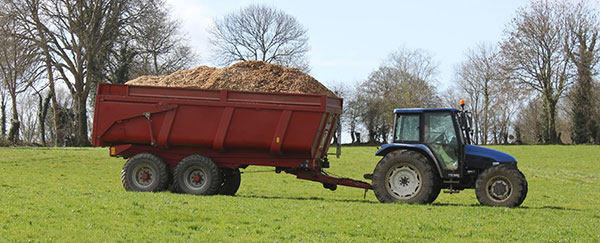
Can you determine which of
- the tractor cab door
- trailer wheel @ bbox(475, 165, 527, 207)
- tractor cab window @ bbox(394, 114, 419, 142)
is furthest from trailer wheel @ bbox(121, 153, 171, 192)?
trailer wheel @ bbox(475, 165, 527, 207)

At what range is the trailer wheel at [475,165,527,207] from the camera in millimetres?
12594

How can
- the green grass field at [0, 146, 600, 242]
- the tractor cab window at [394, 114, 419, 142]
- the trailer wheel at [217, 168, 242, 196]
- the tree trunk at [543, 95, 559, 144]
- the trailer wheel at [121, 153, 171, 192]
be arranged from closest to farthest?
the green grass field at [0, 146, 600, 242]
the tractor cab window at [394, 114, 419, 142]
the trailer wheel at [121, 153, 171, 192]
the trailer wheel at [217, 168, 242, 196]
the tree trunk at [543, 95, 559, 144]

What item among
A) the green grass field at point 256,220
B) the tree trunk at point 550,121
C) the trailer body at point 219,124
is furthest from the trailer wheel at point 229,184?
the tree trunk at point 550,121

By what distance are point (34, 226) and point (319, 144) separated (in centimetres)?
653

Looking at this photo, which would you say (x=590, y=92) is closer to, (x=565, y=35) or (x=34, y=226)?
(x=565, y=35)

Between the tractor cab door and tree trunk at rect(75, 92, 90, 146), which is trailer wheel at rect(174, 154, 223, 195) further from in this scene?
tree trunk at rect(75, 92, 90, 146)

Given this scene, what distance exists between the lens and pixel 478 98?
7181cm

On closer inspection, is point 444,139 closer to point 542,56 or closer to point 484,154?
point 484,154

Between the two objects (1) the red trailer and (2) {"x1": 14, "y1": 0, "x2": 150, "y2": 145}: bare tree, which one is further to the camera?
(2) {"x1": 14, "y1": 0, "x2": 150, "y2": 145}: bare tree

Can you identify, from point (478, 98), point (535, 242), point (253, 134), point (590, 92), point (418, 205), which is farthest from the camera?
point (478, 98)

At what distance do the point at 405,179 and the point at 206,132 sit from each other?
13.8ft

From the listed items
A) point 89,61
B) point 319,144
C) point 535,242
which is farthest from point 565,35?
point 535,242

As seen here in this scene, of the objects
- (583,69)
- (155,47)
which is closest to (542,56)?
(583,69)

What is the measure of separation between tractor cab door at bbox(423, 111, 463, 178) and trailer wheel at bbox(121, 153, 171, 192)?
5.54m
